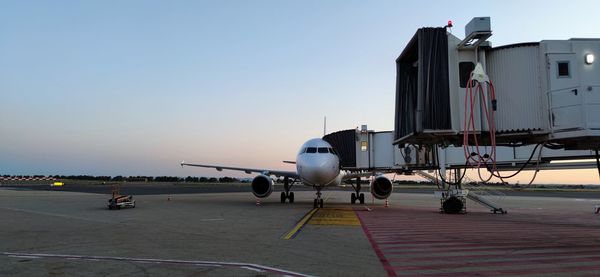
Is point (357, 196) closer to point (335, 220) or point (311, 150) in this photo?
point (311, 150)

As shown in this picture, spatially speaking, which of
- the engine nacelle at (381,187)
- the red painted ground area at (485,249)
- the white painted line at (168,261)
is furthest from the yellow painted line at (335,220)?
the white painted line at (168,261)

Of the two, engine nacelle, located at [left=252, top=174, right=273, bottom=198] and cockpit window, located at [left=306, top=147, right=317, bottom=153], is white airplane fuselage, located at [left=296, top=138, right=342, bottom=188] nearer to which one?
cockpit window, located at [left=306, top=147, right=317, bottom=153]

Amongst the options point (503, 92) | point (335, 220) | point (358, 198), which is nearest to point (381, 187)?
point (358, 198)

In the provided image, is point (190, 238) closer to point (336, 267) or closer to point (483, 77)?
point (336, 267)

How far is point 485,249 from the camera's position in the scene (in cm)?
880

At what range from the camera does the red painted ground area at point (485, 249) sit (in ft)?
22.0

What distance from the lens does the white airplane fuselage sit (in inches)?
793

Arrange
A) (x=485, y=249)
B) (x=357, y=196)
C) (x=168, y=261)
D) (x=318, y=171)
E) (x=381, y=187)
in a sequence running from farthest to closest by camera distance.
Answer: (x=357, y=196), (x=381, y=187), (x=318, y=171), (x=485, y=249), (x=168, y=261)

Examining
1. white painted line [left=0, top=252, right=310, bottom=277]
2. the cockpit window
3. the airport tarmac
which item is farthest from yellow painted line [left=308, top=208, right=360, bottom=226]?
white painted line [left=0, top=252, right=310, bottom=277]

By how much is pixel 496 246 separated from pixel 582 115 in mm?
3876

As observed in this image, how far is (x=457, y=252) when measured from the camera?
838cm

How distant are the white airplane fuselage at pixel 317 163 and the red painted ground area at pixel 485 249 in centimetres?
688

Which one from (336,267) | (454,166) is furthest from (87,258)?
(454,166)

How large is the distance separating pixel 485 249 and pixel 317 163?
11750mm
